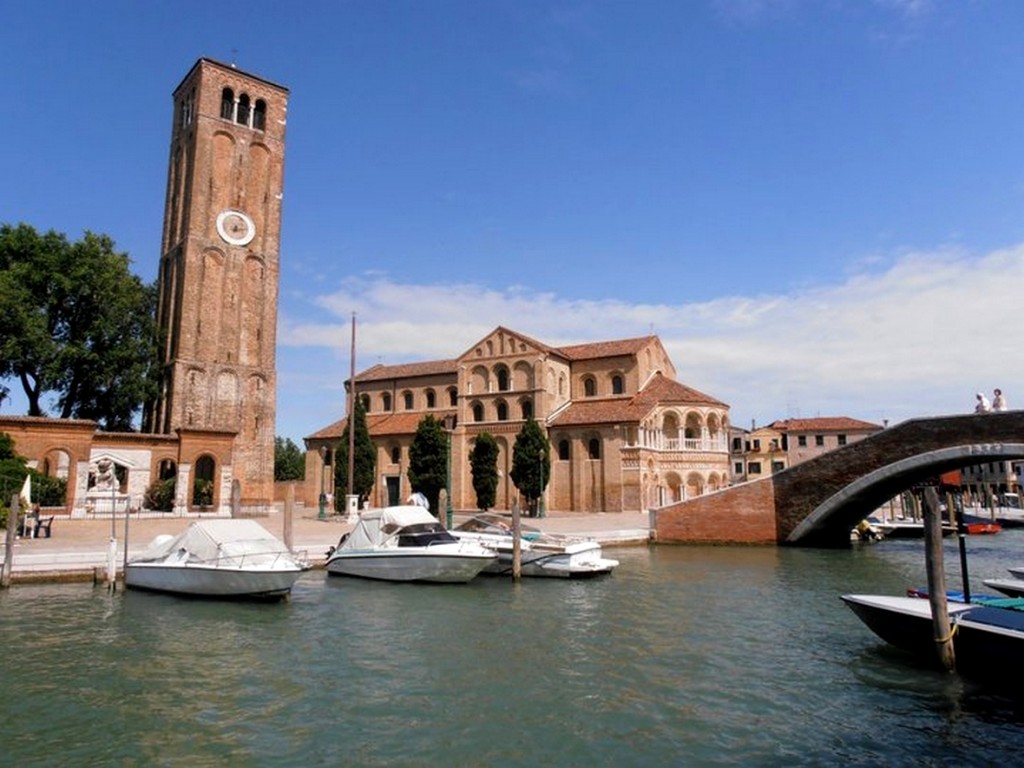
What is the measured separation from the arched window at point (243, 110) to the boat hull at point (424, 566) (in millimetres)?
32417

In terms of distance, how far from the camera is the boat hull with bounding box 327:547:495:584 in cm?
1811

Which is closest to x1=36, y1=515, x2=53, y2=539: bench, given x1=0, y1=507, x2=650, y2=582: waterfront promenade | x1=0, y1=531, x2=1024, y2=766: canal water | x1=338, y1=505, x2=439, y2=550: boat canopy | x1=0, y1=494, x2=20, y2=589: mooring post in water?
x1=0, y1=507, x2=650, y2=582: waterfront promenade

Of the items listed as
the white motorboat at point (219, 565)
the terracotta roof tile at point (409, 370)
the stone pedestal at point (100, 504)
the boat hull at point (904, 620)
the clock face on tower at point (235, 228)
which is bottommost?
the boat hull at point (904, 620)

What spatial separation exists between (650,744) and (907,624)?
5903 millimetres

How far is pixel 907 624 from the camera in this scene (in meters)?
11.2

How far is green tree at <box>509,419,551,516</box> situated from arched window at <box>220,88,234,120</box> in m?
25.0

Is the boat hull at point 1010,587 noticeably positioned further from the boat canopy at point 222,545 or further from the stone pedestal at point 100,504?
the stone pedestal at point 100,504

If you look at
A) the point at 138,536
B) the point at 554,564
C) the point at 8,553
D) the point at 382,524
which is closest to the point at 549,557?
the point at 554,564

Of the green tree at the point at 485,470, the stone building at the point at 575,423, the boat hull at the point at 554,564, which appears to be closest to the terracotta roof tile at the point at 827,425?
the stone building at the point at 575,423

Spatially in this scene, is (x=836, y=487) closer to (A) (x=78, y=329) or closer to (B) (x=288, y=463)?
(A) (x=78, y=329)

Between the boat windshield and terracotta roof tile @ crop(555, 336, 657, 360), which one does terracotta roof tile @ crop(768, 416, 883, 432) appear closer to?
terracotta roof tile @ crop(555, 336, 657, 360)

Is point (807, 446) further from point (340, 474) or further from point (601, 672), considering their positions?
point (601, 672)

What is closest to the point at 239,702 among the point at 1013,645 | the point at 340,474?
the point at 1013,645

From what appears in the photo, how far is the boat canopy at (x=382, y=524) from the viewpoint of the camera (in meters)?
18.9
